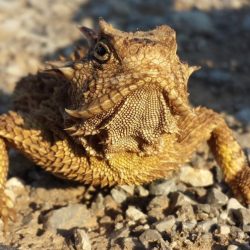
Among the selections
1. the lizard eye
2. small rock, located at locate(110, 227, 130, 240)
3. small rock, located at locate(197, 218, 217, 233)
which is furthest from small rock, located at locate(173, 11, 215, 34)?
the lizard eye

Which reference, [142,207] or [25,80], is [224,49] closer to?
[25,80]

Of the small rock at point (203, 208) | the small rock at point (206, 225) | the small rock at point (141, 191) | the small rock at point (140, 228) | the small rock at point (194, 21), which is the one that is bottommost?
the small rock at point (140, 228)

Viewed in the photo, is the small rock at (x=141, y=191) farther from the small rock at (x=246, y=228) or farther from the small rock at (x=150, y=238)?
the small rock at (x=246, y=228)

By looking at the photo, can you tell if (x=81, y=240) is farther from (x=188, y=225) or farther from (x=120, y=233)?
(x=188, y=225)

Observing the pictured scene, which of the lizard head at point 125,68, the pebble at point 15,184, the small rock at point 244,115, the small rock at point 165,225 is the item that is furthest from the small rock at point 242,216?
the pebble at point 15,184

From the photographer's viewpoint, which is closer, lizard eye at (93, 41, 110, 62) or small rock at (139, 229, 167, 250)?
lizard eye at (93, 41, 110, 62)

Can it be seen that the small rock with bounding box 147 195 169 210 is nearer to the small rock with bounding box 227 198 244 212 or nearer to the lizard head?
the small rock with bounding box 227 198 244 212
